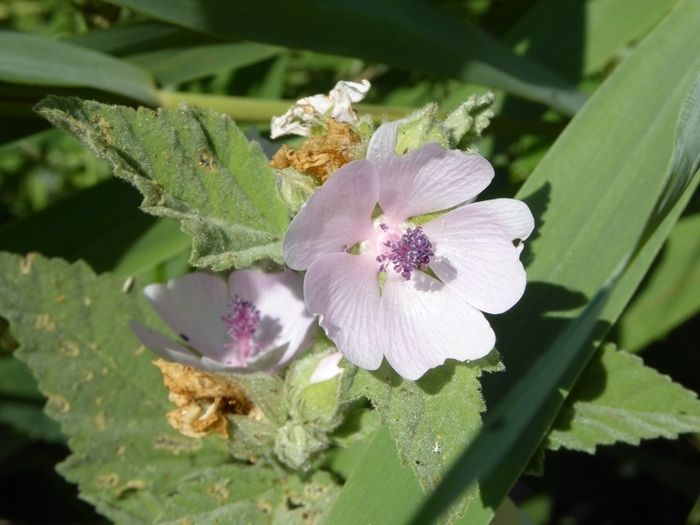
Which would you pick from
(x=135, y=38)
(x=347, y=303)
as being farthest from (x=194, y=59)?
(x=347, y=303)

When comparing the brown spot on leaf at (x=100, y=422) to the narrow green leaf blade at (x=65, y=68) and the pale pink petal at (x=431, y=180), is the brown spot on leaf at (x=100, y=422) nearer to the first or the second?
the narrow green leaf blade at (x=65, y=68)

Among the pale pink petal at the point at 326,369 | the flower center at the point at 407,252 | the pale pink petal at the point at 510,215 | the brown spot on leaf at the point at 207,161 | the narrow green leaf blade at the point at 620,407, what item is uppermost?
the pale pink petal at the point at 510,215

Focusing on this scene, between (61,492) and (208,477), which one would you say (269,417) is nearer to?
(208,477)

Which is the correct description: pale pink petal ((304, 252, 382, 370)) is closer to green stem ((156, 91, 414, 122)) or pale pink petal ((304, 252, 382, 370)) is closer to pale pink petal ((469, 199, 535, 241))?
pale pink petal ((469, 199, 535, 241))

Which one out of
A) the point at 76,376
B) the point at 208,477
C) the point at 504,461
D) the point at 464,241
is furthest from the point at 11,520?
the point at 464,241

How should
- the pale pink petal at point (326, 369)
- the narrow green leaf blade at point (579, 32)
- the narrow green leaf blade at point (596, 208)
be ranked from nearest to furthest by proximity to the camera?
the pale pink petal at point (326, 369) < the narrow green leaf blade at point (596, 208) < the narrow green leaf blade at point (579, 32)

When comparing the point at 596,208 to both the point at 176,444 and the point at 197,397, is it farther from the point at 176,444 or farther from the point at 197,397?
the point at 176,444

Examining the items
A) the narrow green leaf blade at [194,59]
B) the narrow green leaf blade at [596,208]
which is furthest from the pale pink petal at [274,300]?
the narrow green leaf blade at [194,59]
